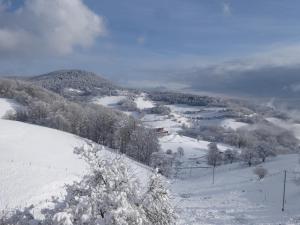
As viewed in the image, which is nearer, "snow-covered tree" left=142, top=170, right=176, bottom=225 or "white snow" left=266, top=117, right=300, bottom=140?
"snow-covered tree" left=142, top=170, right=176, bottom=225

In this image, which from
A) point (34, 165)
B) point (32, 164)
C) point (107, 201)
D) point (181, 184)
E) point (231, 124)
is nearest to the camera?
point (107, 201)

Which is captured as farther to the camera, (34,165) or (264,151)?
(264,151)

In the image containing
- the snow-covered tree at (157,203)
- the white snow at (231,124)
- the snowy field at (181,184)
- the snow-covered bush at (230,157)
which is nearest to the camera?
the snow-covered tree at (157,203)

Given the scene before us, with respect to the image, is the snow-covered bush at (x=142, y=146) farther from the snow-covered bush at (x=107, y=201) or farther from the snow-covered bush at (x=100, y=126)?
the snow-covered bush at (x=107, y=201)

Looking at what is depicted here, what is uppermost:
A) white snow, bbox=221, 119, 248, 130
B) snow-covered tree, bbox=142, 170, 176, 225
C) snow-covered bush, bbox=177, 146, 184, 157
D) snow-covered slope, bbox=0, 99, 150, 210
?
snow-covered tree, bbox=142, 170, 176, 225

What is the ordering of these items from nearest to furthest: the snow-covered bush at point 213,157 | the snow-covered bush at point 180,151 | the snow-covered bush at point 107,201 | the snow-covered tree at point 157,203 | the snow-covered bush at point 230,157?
the snow-covered bush at point 107,201 → the snow-covered tree at point 157,203 → the snow-covered bush at point 213,157 → the snow-covered bush at point 230,157 → the snow-covered bush at point 180,151

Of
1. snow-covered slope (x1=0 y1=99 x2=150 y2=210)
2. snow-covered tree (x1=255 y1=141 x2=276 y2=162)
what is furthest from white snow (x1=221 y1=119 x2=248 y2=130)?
snow-covered slope (x1=0 y1=99 x2=150 y2=210)

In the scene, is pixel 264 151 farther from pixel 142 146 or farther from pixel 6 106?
pixel 6 106

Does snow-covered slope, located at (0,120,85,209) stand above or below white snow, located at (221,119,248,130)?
below

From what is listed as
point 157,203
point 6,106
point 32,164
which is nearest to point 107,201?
point 157,203

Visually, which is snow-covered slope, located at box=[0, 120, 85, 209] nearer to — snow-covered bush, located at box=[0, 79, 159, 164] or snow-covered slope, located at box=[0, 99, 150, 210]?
snow-covered slope, located at box=[0, 99, 150, 210]

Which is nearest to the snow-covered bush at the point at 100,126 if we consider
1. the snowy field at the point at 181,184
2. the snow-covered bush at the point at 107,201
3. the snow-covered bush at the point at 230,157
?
the snowy field at the point at 181,184
